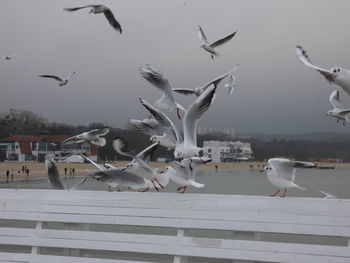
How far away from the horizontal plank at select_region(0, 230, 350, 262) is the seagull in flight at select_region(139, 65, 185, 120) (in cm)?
189

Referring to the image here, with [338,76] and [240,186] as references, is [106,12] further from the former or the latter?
[240,186]

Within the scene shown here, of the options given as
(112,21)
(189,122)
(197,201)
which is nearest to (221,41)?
(112,21)

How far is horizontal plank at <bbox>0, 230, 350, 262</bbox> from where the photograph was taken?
2811 mm

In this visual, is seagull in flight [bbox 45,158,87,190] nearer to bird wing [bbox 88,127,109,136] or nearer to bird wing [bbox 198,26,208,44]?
bird wing [bbox 88,127,109,136]

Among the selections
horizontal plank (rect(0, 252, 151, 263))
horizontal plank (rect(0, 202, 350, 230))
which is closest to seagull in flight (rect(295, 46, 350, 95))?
horizontal plank (rect(0, 202, 350, 230))

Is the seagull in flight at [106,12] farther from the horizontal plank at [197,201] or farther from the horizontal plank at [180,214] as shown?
the horizontal plank at [180,214]

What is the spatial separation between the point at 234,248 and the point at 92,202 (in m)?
1.06

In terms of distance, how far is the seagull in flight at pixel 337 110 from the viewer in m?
4.44

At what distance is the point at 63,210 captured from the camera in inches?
139

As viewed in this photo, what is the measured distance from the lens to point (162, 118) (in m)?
4.38

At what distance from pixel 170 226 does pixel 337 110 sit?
212cm

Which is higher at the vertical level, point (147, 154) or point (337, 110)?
point (337, 110)

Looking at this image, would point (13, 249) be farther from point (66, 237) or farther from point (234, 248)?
point (234, 248)

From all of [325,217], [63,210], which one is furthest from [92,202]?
[325,217]
